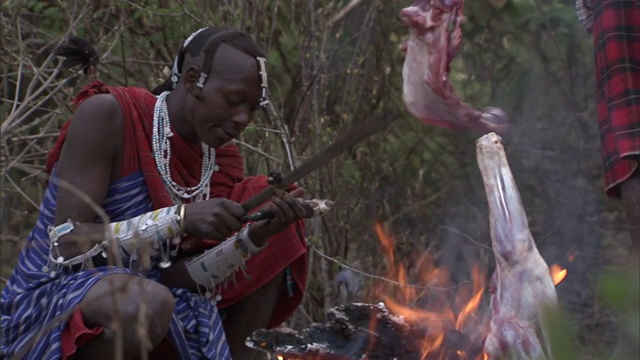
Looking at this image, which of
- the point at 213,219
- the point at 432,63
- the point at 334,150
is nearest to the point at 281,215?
the point at 213,219

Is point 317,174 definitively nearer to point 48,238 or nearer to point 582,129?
point 582,129

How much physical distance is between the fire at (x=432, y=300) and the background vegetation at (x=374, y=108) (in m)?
0.21

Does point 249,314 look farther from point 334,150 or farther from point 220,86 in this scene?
point 334,150

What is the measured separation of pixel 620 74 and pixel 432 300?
1109 millimetres

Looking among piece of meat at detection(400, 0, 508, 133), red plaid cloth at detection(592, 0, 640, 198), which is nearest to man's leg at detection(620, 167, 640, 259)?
red plaid cloth at detection(592, 0, 640, 198)

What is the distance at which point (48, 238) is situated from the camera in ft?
10.9

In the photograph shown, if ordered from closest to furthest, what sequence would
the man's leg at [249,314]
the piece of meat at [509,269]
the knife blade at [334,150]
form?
the knife blade at [334,150], the piece of meat at [509,269], the man's leg at [249,314]

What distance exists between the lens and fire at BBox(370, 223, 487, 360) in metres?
3.43

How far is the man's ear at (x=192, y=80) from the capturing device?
342 centimetres

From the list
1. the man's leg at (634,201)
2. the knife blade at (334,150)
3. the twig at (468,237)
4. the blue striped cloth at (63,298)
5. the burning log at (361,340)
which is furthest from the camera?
the twig at (468,237)

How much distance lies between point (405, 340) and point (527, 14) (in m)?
2.65

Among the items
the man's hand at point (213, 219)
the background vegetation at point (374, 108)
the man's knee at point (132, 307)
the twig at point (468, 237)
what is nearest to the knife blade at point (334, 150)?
the man's hand at point (213, 219)

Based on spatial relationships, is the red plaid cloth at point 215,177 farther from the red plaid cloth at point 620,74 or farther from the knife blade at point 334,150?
the red plaid cloth at point 620,74

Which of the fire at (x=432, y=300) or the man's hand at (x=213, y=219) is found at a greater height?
the man's hand at (x=213, y=219)
